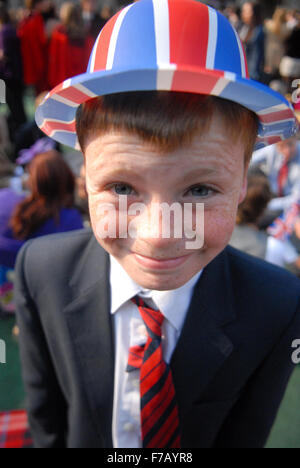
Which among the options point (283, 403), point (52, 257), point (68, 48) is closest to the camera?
point (52, 257)

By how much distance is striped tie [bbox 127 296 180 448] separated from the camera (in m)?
1.00

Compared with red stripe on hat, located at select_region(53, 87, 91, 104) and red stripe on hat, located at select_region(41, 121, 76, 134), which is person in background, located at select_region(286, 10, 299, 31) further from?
red stripe on hat, located at select_region(53, 87, 91, 104)

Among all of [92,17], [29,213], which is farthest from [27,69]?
[29,213]

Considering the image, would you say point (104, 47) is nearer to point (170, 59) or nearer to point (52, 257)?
point (170, 59)

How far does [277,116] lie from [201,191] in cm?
24

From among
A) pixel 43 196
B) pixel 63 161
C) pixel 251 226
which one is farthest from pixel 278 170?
pixel 43 196

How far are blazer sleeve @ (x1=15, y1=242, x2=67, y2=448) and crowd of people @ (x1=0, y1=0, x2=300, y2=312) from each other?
0.40 metres

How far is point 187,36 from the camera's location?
2.23 feet

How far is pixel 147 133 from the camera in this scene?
68cm

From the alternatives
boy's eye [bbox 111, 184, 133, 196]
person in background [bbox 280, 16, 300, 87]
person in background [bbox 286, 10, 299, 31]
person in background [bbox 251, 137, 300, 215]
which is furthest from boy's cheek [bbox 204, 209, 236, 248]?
person in background [bbox 286, 10, 299, 31]

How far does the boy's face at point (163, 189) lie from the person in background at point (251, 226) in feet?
5.08

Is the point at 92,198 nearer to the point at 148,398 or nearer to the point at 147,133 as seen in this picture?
the point at 147,133

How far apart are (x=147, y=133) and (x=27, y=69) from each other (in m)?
6.29

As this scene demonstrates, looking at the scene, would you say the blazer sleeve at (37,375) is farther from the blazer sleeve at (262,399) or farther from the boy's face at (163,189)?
the blazer sleeve at (262,399)
